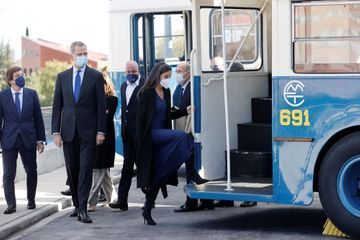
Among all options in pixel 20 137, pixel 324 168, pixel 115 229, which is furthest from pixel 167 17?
pixel 324 168

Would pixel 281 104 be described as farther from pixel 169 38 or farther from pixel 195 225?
pixel 169 38

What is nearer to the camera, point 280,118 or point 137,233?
point 280,118

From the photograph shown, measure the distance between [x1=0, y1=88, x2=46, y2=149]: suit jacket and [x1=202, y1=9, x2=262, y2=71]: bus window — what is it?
230cm

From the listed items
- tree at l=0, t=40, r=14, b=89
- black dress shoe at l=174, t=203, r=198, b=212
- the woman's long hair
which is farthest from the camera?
tree at l=0, t=40, r=14, b=89

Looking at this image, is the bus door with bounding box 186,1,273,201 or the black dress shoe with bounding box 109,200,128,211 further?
the black dress shoe with bounding box 109,200,128,211

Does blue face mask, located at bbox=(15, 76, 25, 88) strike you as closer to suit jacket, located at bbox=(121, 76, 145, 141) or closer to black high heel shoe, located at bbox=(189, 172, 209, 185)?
suit jacket, located at bbox=(121, 76, 145, 141)

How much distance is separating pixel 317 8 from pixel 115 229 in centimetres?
326

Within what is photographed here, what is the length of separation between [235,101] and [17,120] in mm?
2621

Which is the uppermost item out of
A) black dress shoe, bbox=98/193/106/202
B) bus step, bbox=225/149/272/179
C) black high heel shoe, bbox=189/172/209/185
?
bus step, bbox=225/149/272/179

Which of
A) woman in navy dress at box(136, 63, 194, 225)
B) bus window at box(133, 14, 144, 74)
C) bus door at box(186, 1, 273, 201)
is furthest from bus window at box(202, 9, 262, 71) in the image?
bus window at box(133, 14, 144, 74)

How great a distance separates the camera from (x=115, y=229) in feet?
34.2

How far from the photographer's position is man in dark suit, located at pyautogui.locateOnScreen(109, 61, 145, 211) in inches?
454

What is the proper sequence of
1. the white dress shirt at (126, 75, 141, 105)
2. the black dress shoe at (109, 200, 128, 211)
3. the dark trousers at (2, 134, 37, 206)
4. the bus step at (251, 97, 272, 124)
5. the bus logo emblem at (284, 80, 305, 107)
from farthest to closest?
the black dress shoe at (109, 200, 128, 211)
the white dress shirt at (126, 75, 141, 105)
the dark trousers at (2, 134, 37, 206)
the bus step at (251, 97, 272, 124)
the bus logo emblem at (284, 80, 305, 107)

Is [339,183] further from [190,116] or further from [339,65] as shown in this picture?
[190,116]
